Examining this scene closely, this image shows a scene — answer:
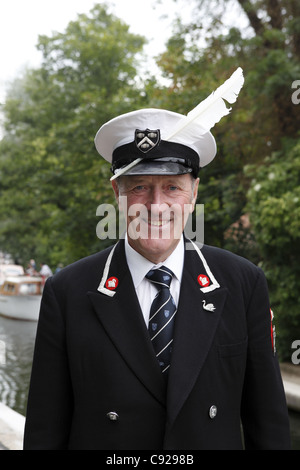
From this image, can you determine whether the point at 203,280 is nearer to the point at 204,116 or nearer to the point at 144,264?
the point at 144,264

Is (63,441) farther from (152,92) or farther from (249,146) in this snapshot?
(152,92)

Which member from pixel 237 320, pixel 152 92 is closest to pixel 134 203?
pixel 237 320

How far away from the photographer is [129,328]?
2.06 metres

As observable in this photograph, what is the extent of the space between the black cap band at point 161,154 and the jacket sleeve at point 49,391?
0.62m

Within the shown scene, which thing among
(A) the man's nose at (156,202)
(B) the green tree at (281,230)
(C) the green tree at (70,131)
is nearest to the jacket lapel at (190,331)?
(A) the man's nose at (156,202)

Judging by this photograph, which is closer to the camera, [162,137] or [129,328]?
[129,328]

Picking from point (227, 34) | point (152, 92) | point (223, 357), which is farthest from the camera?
point (152, 92)

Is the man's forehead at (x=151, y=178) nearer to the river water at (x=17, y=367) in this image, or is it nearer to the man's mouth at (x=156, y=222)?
the man's mouth at (x=156, y=222)

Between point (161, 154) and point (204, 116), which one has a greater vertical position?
point (204, 116)

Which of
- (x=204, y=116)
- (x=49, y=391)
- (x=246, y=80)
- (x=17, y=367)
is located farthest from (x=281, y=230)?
(x=49, y=391)

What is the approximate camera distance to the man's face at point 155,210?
2.04 meters

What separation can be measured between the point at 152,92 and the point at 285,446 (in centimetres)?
1328

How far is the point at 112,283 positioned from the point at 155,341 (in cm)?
27

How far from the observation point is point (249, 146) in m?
11.9
